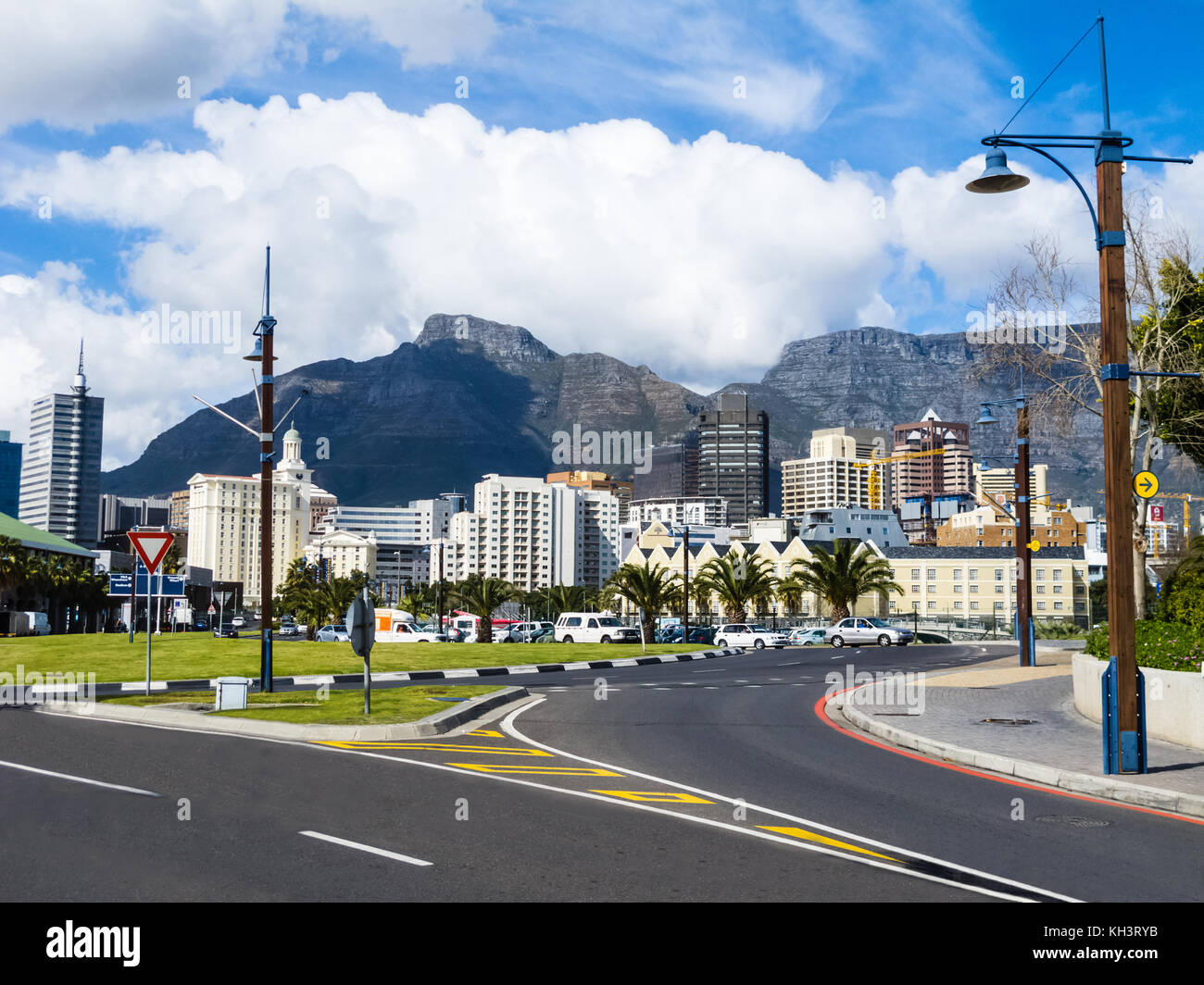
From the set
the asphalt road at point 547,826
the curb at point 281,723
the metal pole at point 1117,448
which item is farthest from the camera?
the curb at point 281,723

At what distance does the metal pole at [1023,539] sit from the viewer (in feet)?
108

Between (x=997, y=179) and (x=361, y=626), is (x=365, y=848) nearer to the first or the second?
(x=361, y=626)

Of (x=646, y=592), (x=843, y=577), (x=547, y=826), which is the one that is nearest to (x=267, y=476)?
(x=547, y=826)

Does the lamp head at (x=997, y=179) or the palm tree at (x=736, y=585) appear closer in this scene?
the lamp head at (x=997, y=179)

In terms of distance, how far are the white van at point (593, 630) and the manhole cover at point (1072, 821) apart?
49.8 meters

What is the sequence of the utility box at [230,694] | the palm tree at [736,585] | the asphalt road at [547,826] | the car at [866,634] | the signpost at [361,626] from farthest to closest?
Answer: 1. the palm tree at [736,585]
2. the car at [866,634]
3. the utility box at [230,694]
4. the signpost at [361,626]
5. the asphalt road at [547,826]

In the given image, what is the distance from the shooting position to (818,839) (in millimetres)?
9195

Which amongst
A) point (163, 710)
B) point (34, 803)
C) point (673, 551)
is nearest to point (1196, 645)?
point (34, 803)

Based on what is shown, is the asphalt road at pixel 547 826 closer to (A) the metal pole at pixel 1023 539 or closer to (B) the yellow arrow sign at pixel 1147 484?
(B) the yellow arrow sign at pixel 1147 484

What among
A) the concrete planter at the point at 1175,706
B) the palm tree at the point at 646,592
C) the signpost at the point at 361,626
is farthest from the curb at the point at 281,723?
the palm tree at the point at 646,592

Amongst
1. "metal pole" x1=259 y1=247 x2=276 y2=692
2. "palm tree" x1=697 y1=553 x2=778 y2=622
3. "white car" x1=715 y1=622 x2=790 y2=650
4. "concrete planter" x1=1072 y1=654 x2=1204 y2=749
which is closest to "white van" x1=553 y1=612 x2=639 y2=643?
"white car" x1=715 y1=622 x2=790 y2=650

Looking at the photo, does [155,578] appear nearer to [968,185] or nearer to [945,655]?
[968,185]

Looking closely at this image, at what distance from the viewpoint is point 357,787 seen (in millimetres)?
11500

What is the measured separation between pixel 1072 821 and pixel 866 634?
48.8 meters
